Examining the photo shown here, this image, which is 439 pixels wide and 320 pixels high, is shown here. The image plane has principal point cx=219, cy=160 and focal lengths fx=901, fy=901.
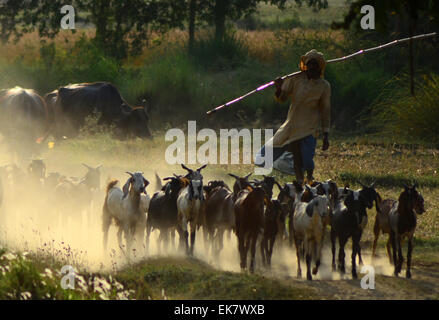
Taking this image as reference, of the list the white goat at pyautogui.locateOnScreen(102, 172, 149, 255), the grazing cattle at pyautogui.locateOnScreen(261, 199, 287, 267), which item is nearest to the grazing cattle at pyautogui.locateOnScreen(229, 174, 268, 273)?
the grazing cattle at pyautogui.locateOnScreen(261, 199, 287, 267)

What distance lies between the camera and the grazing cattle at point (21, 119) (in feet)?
77.5

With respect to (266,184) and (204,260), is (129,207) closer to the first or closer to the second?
(204,260)

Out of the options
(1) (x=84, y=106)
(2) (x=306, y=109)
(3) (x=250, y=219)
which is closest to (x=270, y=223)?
(3) (x=250, y=219)

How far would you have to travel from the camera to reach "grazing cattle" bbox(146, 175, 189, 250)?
1423 centimetres

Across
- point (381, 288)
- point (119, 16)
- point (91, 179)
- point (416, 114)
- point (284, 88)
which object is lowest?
point (381, 288)

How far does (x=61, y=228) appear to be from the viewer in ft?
53.9

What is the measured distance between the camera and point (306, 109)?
49.3 ft

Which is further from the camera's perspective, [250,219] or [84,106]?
[84,106]

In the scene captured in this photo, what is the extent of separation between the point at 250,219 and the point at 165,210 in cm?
215

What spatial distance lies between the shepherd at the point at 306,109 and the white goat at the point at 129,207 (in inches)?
104

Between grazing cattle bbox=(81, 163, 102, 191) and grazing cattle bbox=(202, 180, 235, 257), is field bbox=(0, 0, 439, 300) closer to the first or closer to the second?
grazing cattle bbox=(202, 180, 235, 257)

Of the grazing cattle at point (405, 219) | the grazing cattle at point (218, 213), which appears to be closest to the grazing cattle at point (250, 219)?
the grazing cattle at point (218, 213)

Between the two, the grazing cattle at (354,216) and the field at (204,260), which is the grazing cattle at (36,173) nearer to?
the field at (204,260)

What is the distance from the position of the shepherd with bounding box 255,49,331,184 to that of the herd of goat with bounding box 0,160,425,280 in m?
1.15
